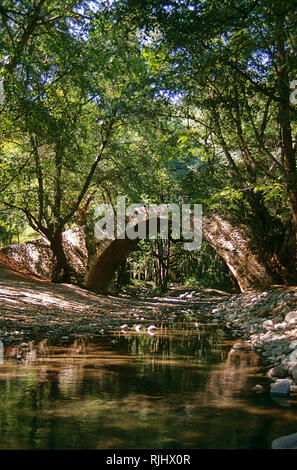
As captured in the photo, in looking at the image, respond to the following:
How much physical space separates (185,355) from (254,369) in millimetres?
1041

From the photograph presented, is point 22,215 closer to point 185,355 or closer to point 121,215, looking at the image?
point 121,215

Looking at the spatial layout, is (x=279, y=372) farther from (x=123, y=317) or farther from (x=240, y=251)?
(x=240, y=251)

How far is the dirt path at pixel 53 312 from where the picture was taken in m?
6.68

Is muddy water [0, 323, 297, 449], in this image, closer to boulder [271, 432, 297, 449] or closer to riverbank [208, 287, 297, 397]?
boulder [271, 432, 297, 449]

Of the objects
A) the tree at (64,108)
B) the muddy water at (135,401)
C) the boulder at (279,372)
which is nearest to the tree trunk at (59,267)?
the tree at (64,108)

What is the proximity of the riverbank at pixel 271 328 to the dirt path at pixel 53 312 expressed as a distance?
1.61 m

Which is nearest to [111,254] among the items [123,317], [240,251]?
[240,251]

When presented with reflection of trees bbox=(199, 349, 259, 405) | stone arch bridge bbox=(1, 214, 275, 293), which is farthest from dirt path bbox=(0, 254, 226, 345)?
reflection of trees bbox=(199, 349, 259, 405)

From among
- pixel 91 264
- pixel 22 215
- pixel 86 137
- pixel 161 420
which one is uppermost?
pixel 86 137

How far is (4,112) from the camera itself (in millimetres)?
8352

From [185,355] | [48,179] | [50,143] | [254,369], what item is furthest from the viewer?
[48,179]

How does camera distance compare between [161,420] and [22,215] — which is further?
[22,215]

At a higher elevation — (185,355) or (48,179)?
(48,179)

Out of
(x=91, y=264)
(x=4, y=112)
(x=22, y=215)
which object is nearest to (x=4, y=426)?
(x=4, y=112)
